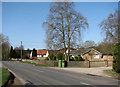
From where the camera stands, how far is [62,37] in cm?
3161

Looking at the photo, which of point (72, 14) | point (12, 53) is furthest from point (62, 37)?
point (12, 53)

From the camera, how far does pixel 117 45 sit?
59.5 feet

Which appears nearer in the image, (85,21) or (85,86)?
(85,86)

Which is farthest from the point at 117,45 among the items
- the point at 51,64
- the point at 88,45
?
the point at 88,45

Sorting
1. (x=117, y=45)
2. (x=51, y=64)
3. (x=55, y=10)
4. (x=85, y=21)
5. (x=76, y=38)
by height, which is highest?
(x=55, y=10)

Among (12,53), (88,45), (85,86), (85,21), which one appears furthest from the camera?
(12,53)

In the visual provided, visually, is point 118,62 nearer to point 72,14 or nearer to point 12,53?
point 72,14

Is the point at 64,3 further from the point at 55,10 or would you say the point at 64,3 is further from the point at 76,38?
the point at 76,38

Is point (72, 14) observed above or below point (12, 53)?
above

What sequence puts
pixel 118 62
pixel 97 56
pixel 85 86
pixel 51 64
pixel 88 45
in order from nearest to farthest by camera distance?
pixel 85 86 → pixel 118 62 → pixel 51 64 → pixel 97 56 → pixel 88 45

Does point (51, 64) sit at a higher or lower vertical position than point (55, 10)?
lower

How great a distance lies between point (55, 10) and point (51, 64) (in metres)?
11.8

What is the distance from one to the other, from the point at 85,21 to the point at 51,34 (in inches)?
290

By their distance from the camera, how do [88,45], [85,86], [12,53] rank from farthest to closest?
[12,53] < [88,45] < [85,86]
